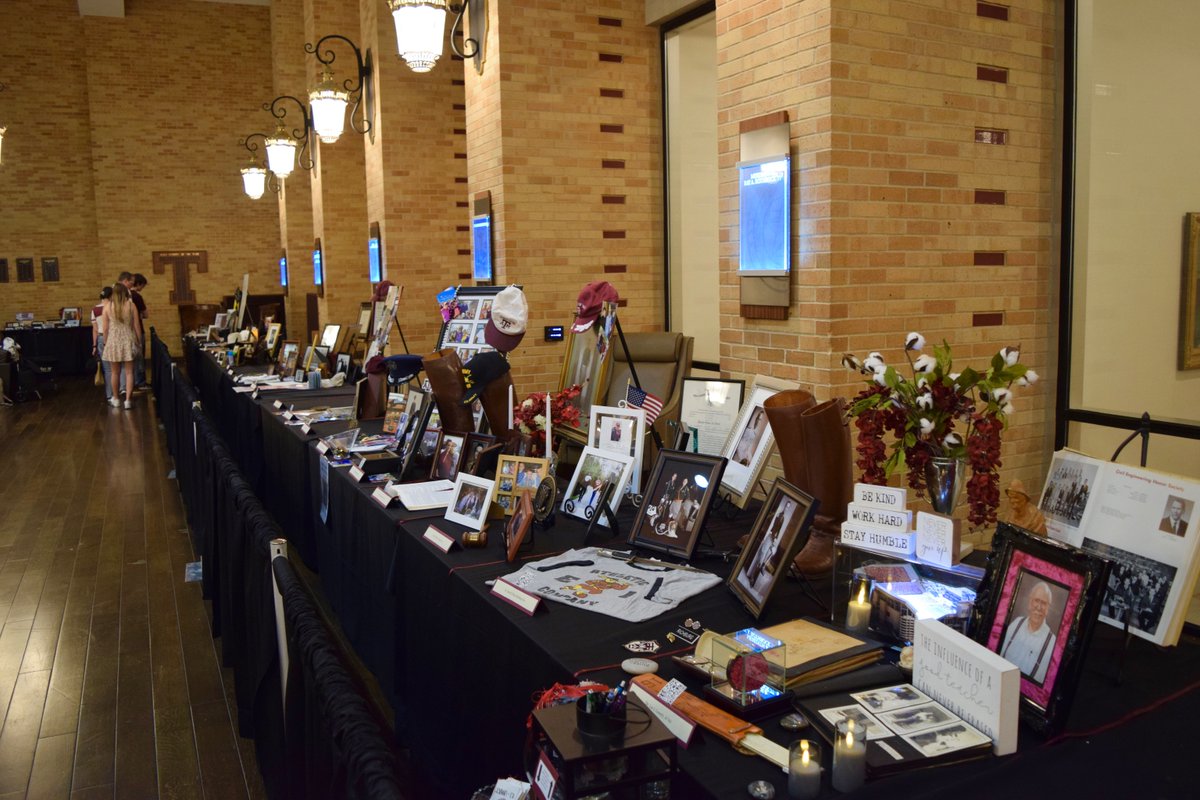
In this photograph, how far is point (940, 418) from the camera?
7.48 ft

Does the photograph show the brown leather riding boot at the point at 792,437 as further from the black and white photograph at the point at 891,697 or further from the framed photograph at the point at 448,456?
the framed photograph at the point at 448,456

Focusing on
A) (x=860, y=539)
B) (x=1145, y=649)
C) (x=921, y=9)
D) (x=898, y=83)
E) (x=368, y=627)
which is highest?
(x=921, y=9)

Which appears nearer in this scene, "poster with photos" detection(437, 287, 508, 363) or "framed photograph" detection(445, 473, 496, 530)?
"framed photograph" detection(445, 473, 496, 530)

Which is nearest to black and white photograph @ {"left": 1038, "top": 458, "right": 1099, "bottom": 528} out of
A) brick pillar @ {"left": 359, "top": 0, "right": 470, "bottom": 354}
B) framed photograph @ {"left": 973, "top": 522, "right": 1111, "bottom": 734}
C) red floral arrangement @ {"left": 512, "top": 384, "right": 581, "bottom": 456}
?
framed photograph @ {"left": 973, "top": 522, "right": 1111, "bottom": 734}

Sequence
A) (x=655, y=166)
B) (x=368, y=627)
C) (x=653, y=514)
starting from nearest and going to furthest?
(x=653, y=514), (x=368, y=627), (x=655, y=166)

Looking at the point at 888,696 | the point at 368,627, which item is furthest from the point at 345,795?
the point at 368,627

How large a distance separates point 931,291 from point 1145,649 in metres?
2.13

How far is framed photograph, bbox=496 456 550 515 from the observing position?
3123mm

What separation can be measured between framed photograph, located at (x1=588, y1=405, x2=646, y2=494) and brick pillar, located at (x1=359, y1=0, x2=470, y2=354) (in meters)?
6.38

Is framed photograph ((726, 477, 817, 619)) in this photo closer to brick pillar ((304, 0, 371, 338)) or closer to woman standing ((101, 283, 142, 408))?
brick pillar ((304, 0, 371, 338))

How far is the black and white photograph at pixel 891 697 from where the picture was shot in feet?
5.60

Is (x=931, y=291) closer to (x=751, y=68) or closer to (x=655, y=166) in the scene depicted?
(x=751, y=68)

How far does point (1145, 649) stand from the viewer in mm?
1981

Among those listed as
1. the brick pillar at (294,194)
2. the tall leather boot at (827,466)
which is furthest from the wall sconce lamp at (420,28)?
the brick pillar at (294,194)
